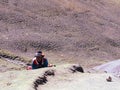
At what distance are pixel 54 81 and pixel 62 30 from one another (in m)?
18.4

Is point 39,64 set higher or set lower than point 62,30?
lower

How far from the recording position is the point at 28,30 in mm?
27578

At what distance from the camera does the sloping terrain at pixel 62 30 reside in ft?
81.6

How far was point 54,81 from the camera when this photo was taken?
1048cm

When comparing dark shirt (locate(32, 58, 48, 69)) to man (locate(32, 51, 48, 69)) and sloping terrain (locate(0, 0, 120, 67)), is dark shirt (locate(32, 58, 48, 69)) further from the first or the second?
sloping terrain (locate(0, 0, 120, 67))

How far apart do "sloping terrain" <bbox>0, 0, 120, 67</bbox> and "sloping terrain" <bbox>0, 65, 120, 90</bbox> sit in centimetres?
1114

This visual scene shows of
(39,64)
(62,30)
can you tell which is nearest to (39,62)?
(39,64)

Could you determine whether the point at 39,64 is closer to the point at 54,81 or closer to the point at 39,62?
the point at 39,62

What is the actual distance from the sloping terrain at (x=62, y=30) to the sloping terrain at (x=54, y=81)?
11144mm

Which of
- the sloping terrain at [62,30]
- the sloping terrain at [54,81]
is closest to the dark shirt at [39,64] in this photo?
the sloping terrain at [54,81]

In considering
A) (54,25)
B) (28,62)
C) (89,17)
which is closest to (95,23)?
(89,17)

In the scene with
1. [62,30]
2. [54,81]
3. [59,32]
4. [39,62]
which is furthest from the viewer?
[62,30]

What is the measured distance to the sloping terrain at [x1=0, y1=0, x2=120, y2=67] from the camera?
24875mm

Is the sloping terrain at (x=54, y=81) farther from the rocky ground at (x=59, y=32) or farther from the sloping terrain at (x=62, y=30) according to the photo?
the sloping terrain at (x=62, y=30)
